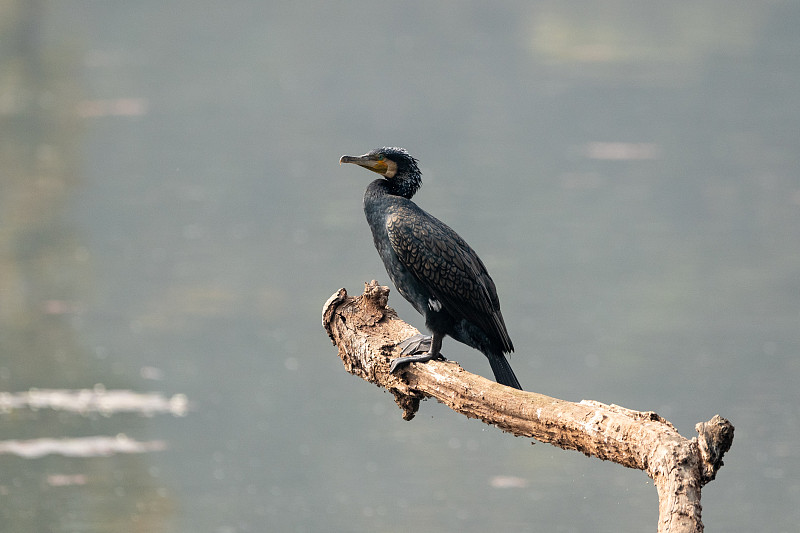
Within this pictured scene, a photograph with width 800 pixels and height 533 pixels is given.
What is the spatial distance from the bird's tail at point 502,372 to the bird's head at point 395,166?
0.56m

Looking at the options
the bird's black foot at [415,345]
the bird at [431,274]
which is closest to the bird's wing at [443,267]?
the bird at [431,274]

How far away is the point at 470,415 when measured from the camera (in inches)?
106

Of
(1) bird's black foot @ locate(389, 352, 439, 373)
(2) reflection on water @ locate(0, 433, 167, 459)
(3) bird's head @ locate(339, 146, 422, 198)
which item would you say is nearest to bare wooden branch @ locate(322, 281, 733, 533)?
(1) bird's black foot @ locate(389, 352, 439, 373)

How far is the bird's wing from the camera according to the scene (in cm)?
295

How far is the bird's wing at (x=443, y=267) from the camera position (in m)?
2.95

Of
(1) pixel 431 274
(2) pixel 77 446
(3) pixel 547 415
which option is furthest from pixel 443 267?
(2) pixel 77 446

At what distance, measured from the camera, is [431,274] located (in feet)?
9.72

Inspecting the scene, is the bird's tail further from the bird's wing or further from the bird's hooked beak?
the bird's hooked beak

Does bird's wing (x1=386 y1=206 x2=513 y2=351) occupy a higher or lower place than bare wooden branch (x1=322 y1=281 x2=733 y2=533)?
higher

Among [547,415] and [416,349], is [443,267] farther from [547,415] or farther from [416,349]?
[547,415]

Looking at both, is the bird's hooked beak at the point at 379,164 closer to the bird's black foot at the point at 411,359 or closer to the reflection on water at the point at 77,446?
the bird's black foot at the point at 411,359

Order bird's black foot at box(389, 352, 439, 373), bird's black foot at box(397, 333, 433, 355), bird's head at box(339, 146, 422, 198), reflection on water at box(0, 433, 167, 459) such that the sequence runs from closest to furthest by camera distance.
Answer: bird's black foot at box(389, 352, 439, 373) → bird's black foot at box(397, 333, 433, 355) → bird's head at box(339, 146, 422, 198) → reflection on water at box(0, 433, 167, 459)

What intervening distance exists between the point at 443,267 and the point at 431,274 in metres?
0.04

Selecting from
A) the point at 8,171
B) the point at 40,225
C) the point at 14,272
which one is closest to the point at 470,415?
the point at 14,272
